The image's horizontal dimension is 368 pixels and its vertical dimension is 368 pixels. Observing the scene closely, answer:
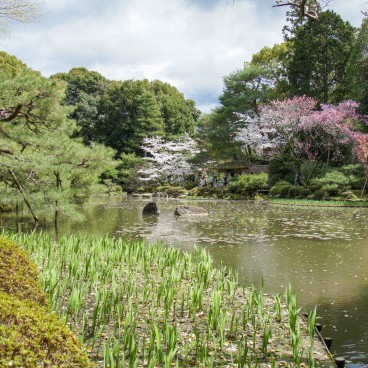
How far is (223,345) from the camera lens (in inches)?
135

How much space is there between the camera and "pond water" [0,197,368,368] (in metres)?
4.80

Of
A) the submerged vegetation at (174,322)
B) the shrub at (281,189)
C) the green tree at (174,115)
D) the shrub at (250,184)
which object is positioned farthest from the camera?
the green tree at (174,115)

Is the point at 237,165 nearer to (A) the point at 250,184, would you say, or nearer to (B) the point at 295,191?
(A) the point at 250,184

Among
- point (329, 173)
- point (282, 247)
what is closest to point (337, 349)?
point (282, 247)

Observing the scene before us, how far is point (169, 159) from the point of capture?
37938mm

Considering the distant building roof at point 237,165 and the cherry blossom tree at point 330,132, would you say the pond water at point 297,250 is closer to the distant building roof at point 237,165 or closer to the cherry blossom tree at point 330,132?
the cherry blossom tree at point 330,132

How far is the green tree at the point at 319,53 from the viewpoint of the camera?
1101 inches

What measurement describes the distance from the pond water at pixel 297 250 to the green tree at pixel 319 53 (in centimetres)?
1473

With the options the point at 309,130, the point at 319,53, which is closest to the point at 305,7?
the point at 309,130

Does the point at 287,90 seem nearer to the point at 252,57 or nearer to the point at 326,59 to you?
the point at 326,59

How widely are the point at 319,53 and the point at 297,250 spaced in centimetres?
2308

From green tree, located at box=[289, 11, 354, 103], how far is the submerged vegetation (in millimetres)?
25623

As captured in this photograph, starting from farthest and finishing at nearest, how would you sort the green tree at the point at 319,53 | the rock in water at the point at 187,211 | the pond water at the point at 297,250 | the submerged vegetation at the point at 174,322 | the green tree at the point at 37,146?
1. the green tree at the point at 319,53
2. the rock in water at the point at 187,211
3. the green tree at the point at 37,146
4. the pond water at the point at 297,250
5. the submerged vegetation at the point at 174,322

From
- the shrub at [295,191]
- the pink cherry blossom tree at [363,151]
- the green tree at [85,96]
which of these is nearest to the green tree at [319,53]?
the pink cherry blossom tree at [363,151]
